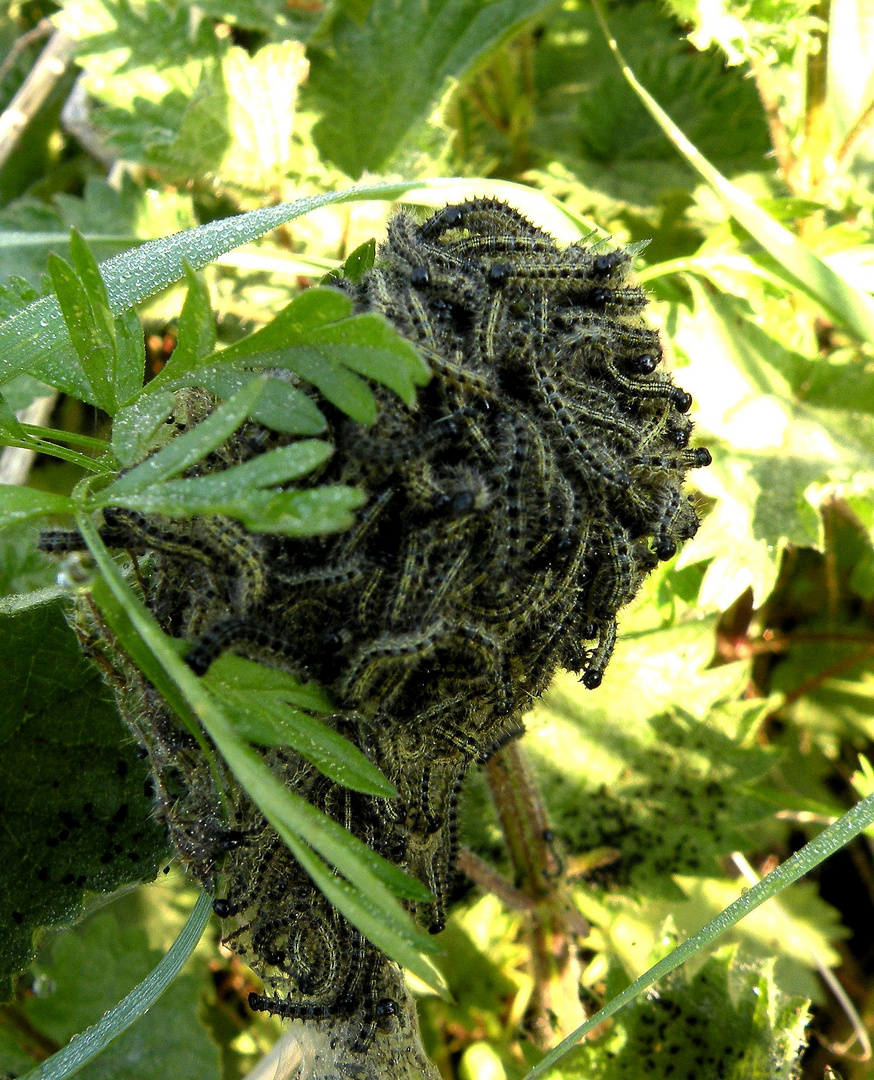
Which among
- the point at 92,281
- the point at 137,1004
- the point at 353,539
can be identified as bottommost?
the point at 137,1004

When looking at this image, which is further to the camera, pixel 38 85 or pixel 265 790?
pixel 38 85

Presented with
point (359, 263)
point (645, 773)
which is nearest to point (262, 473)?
point (359, 263)

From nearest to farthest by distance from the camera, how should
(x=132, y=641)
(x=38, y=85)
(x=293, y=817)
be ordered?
(x=293, y=817) < (x=132, y=641) < (x=38, y=85)

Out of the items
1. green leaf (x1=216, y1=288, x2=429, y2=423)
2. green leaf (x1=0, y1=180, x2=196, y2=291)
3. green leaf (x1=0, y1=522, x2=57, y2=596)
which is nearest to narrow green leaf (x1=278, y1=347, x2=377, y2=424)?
green leaf (x1=216, y1=288, x2=429, y2=423)

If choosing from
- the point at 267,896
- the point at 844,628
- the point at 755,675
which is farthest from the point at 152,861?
the point at 844,628

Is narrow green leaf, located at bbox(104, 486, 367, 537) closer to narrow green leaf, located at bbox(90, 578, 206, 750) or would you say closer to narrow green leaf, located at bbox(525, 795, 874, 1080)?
narrow green leaf, located at bbox(90, 578, 206, 750)

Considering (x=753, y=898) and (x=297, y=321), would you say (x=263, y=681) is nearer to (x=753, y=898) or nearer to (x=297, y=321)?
(x=297, y=321)
